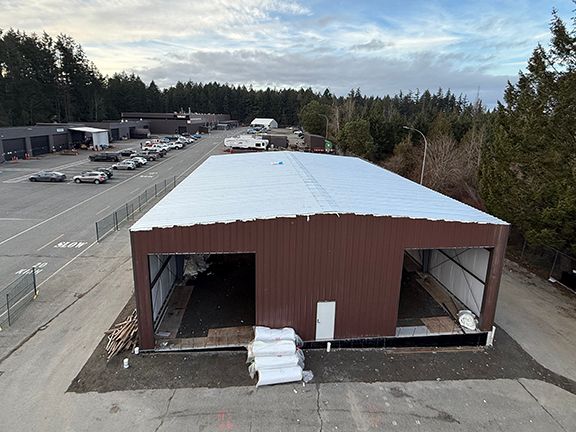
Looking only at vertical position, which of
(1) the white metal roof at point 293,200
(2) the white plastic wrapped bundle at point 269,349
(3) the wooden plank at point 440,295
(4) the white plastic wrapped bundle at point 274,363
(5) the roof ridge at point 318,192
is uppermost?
(5) the roof ridge at point 318,192

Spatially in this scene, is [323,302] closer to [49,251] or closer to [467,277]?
[467,277]

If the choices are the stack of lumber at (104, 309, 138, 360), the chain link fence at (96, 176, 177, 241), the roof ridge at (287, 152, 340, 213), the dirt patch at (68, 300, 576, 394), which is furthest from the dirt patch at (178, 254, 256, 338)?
the chain link fence at (96, 176, 177, 241)

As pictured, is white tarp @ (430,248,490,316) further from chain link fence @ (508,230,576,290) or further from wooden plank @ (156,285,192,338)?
wooden plank @ (156,285,192,338)

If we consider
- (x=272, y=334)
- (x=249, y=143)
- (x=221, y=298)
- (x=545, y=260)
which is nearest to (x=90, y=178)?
(x=249, y=143)

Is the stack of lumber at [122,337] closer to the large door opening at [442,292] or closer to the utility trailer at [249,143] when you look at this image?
the large door opening at [442,292]

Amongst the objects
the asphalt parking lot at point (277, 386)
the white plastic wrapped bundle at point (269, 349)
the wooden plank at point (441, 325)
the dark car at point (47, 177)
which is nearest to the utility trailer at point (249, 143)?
the dark car at point (47, 177)

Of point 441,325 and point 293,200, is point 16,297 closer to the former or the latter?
point 293,200
